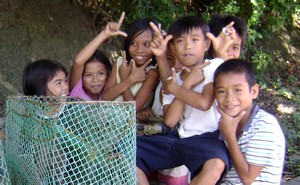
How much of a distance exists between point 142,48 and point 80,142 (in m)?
1.20

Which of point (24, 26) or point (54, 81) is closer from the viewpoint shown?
point (54, 81)

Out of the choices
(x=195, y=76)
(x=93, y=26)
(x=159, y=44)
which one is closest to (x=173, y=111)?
(x=195, y=76)

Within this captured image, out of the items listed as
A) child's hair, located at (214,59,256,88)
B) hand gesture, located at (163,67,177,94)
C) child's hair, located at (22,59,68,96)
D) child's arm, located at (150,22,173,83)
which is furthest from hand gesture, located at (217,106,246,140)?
child's hair, located at (22,59,68,96)

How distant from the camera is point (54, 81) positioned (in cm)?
278

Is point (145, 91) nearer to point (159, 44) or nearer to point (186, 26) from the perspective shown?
point (159, 44)

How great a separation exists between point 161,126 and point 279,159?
70 cm

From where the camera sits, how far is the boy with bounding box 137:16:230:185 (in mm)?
2338

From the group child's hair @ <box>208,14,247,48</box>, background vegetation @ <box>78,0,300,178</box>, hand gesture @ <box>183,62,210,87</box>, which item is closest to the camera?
hand gesture @ <box>183,62,210,87</box>

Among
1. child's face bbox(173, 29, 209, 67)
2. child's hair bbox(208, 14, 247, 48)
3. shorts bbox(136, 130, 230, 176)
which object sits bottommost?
shorts bbox(136, 130, 230, 176)

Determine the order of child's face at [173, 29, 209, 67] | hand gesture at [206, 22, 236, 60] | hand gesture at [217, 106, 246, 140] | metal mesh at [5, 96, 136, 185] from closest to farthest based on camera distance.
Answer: metal mesh at [5, 96, 136, 185]
hand gesture at [217, 106, 246, 140]
child's face at [173, 29, 209, 67]
hand gesture at [206, 22, 236, 60]

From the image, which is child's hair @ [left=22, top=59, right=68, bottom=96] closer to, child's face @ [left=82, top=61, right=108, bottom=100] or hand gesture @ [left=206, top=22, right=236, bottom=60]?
child's face @ [left=82, top=61, right=108, bottom=100]

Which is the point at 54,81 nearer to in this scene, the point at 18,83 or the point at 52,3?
the point at 18,83

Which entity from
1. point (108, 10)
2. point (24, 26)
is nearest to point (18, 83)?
point (24, 26)

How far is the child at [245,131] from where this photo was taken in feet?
7.29
